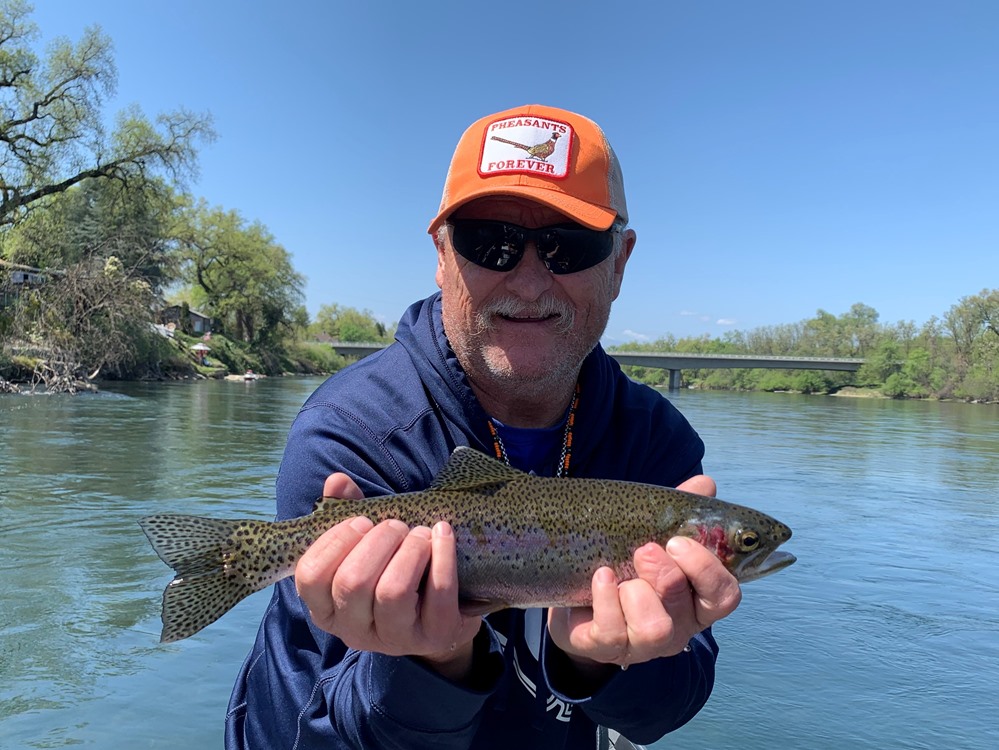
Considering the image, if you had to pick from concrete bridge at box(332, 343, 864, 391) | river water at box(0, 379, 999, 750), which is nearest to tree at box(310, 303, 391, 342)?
concrete bridge at box(332, 343, 864, 391)

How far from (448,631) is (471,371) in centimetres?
114

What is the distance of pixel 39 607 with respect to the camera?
7711 millimetres

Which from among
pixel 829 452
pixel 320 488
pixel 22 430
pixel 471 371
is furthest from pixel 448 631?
pixel 829 452

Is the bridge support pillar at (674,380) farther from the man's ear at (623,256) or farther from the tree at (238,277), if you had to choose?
the man's ear at (623,256)

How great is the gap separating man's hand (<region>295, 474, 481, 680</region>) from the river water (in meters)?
4.01

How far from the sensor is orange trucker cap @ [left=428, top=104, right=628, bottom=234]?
2.97m

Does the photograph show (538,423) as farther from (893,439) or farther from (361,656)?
(893,439)

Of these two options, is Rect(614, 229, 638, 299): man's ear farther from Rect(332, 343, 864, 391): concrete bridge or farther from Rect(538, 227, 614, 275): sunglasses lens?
Rect(332, 343, 864, 391): concrete bridge

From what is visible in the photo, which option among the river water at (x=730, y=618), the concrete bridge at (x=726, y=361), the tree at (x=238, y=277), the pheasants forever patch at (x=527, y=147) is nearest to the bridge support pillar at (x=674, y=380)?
the concrete bridge at (x=726, y=361)

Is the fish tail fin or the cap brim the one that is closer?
the fish tail fin

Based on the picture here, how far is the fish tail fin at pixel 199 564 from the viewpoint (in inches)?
106

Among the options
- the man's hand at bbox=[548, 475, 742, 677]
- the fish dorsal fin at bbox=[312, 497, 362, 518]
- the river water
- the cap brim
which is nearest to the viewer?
the man's hand at bbox=[548, 475, 742, 677]

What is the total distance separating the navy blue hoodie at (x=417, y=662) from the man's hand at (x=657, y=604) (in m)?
0.25

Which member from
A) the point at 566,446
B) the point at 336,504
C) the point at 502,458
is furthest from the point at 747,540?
the point at 336,504
